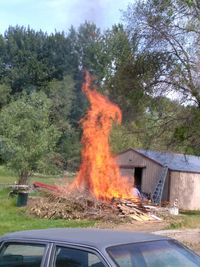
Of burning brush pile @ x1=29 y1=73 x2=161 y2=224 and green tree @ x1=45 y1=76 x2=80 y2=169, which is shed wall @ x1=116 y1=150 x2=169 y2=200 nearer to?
burning brush pile @ x1=29 y1=73 x2=161 y2=224

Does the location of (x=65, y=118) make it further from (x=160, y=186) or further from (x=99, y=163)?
(x=99, y=163)

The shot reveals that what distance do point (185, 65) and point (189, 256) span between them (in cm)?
2325

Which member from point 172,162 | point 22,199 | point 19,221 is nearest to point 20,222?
point 19,221

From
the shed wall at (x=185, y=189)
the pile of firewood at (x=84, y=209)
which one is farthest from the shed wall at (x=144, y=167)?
the pile of firewood at (x=84, y=209)

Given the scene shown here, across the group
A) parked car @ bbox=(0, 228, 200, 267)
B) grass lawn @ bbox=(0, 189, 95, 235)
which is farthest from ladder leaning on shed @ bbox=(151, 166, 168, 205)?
parked car @ bbox=(0, 228, 200, 267)

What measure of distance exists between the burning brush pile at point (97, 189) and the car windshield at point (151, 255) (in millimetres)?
16958

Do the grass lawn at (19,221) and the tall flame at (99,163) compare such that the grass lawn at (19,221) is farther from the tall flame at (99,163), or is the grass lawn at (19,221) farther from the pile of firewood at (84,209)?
the tall flame at (99,163)

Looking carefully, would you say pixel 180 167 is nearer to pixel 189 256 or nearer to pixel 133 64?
pixel 133 64

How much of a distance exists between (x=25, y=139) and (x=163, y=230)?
14325 millimetres

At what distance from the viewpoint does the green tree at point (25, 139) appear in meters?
32.0

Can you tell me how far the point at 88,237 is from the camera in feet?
18.1

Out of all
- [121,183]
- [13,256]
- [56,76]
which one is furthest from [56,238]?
[56,76]

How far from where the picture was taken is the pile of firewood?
22578 mm

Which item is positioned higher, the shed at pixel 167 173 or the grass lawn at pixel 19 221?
the shed at pixel 167 173
